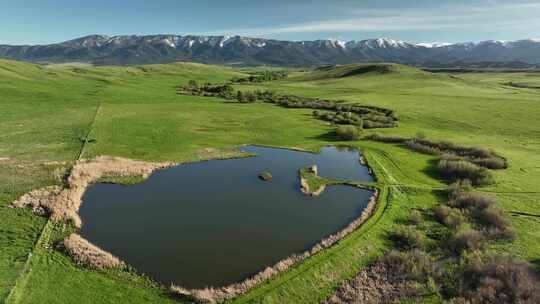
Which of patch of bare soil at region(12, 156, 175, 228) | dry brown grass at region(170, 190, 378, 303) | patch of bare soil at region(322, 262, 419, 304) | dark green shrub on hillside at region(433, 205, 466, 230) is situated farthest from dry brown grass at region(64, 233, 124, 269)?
dark green shrub on hillside at region(433, 205, 466, 230)

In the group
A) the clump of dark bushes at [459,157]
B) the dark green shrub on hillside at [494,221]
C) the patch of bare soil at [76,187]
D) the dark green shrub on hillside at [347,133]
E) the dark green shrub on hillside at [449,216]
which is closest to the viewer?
the dark green shrub on hillside at [494,221]

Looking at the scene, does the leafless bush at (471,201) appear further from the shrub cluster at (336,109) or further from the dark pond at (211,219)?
the shrub cluster at (336,109)

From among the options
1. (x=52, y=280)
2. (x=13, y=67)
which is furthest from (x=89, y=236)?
(x=13, y=67)

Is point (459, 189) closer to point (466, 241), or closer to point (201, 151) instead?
point (466, 241)

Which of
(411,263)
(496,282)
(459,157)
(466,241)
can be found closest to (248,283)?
(411,263)

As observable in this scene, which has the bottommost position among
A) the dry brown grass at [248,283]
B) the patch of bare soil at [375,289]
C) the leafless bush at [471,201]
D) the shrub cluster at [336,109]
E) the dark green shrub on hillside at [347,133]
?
the patch of bare soil at [375,289]

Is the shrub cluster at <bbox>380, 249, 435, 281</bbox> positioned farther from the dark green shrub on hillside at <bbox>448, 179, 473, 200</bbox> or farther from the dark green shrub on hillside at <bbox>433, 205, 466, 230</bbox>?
the dark green shrub on hillside at <bbox>448, 179, 473, 200</bbox>

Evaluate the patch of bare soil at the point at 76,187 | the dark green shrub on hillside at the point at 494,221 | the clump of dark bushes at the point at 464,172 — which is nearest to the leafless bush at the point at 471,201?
the dark green shrub on hillside at the point at 494,221
